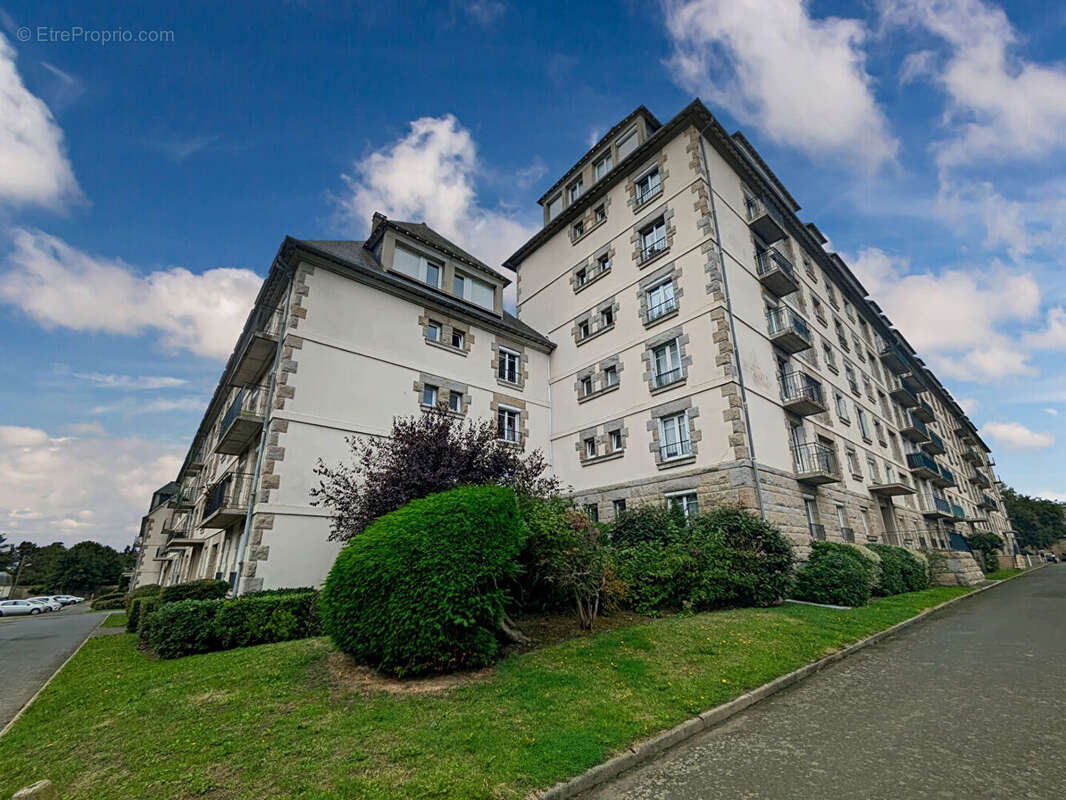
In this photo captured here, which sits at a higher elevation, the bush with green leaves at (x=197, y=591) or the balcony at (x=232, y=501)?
the balcony at (x=232, y=501)

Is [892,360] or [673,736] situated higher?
[892,360]

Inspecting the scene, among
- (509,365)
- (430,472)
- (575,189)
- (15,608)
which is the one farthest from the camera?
(15,608)

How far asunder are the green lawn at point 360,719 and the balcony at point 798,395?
898 cm

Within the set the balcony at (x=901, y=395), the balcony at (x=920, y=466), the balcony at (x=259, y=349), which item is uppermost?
the balcony at (x=901, y=395)

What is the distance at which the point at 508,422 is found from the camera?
722 inches

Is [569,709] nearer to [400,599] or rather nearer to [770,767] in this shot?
[770,767]

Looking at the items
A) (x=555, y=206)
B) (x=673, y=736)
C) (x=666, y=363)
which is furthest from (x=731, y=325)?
(x=555, y=206)

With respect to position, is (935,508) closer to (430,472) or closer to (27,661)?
(430,472)

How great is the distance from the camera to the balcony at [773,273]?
16.8 meters

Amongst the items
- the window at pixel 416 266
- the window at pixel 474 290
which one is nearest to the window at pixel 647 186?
the window at pixel 474 290

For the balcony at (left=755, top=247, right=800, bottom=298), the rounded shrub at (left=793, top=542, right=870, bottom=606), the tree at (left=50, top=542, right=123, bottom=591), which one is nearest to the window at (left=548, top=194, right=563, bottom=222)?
the balcony at (left=755, top=247, right=800, bottom=298)

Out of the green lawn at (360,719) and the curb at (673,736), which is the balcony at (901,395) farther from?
the curb at (673,736)

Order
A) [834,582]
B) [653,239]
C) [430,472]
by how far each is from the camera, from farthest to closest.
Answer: [653,239] → [834,582] → [430,472]

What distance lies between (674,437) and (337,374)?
1037cm
